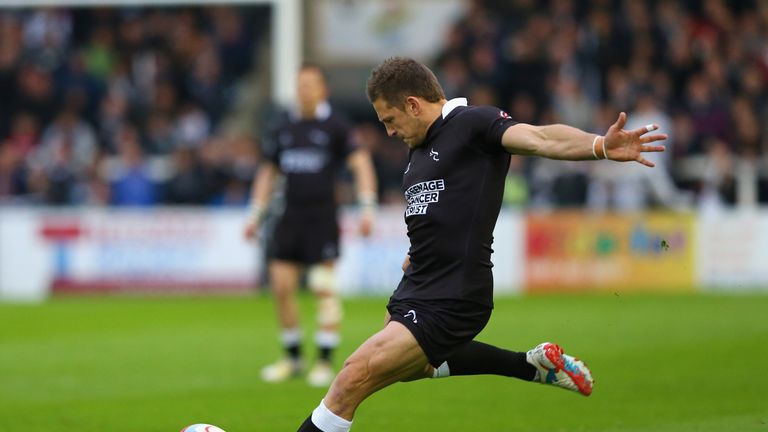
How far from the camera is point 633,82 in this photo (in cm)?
2173

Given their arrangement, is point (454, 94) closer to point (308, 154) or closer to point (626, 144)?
point (308, 154)

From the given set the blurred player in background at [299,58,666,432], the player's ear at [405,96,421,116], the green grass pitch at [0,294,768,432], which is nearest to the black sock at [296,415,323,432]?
the blurred player in background at [299,58,666,432]

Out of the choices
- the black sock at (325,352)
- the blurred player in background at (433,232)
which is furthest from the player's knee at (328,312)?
the blurred player in background at (433,232)

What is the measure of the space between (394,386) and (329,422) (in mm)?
4349

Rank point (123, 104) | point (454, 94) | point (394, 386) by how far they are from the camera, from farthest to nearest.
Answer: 1. point (123, 104)
2. point (454, 94)
3. point (394, 386)

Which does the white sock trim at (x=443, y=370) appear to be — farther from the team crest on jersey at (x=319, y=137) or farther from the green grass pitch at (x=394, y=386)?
the team crest on jersey at (x=319, y=137)

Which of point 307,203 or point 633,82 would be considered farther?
point 633,82

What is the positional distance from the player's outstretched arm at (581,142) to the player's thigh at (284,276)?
5429mm

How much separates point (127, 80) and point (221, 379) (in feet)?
48.2

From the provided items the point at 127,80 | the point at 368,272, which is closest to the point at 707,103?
the point at 368,272

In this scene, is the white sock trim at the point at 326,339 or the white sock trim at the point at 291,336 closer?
the white sock trim at the point at 326,339

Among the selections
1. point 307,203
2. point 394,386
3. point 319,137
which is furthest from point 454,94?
point 394,386

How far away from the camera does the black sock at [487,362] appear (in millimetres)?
7227

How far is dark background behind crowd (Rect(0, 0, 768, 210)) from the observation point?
2098 cm
